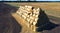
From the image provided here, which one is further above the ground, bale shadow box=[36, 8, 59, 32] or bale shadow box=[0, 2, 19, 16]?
bale shadow box=[36, 8, 59, 32]

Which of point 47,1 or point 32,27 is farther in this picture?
point 47,1

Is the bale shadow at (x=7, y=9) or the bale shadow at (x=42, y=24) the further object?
the bale shadow at (x=7, y=9)

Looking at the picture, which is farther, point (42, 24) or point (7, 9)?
point (7, 9)

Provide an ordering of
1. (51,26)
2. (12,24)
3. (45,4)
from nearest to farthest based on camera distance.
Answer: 1. (51,26)
2. (12,24)
3. (45,4)

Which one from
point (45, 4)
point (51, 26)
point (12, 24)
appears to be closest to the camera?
point (51, 26)

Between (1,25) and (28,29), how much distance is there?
99.3 inches

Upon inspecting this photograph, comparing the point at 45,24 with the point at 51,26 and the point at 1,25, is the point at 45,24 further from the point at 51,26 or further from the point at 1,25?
the point at 1,25

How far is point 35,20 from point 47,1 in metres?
14.5

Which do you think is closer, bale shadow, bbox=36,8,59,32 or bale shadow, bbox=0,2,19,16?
bale shadow, bbox=36,8,59,32

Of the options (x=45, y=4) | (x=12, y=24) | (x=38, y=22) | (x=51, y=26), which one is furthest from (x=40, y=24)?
(x=45, y=4)

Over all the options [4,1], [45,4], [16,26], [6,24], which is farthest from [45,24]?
[4,1]

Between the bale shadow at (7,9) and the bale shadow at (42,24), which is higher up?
the bale shadow at (42,24)

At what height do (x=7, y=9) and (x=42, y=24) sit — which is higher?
(x=42, y=24)

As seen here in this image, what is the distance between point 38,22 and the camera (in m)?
14.3
